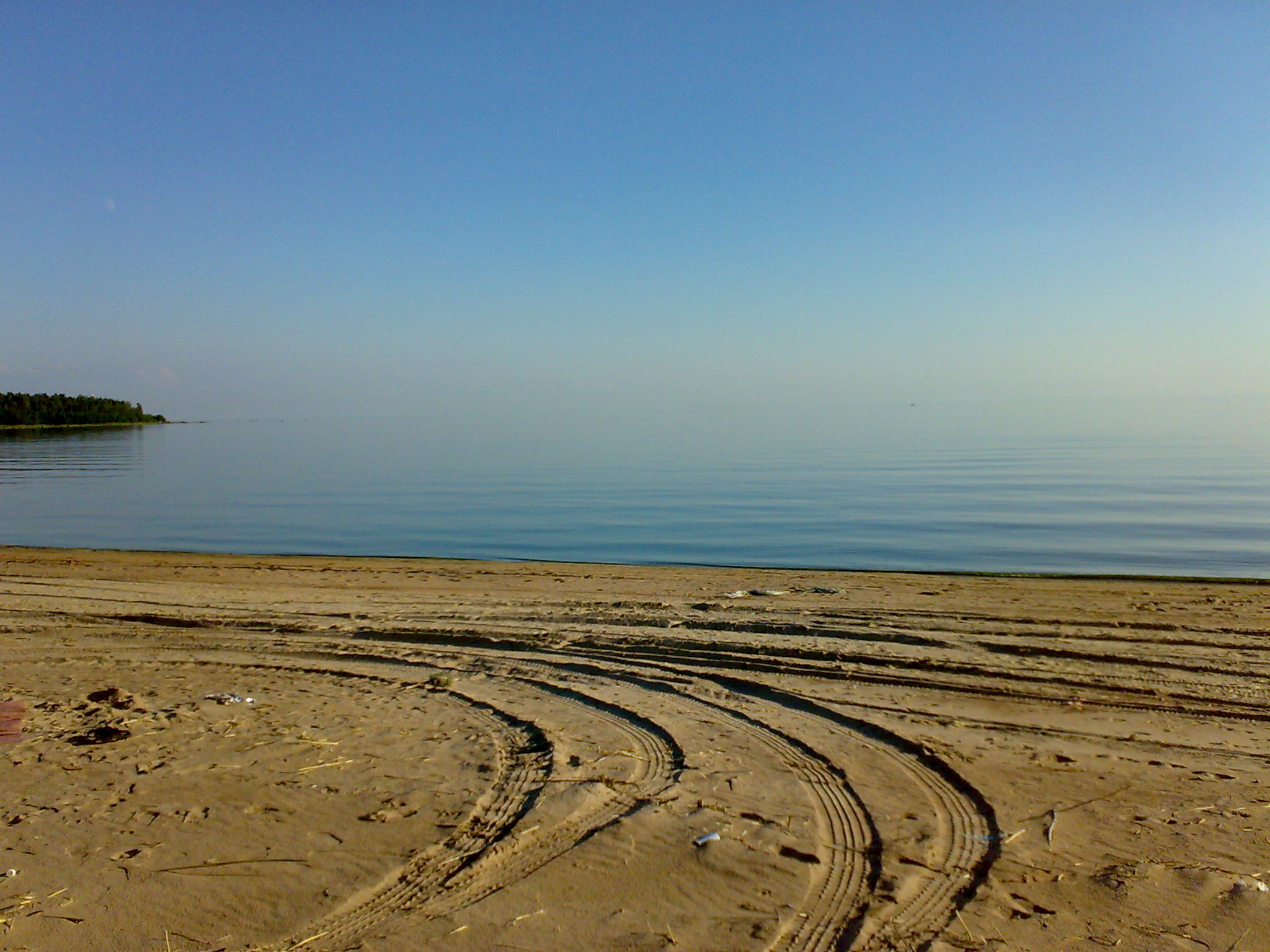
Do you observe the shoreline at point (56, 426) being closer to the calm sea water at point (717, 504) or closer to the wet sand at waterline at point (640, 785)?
the calm sea water at point (717, 504)

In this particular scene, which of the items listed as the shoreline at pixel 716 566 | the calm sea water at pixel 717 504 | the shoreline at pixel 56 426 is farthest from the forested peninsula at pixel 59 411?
the shoreline at pixel 716 566

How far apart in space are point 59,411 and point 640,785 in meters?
132

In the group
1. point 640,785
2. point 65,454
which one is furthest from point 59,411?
point 640,785

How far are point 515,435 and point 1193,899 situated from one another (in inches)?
2589

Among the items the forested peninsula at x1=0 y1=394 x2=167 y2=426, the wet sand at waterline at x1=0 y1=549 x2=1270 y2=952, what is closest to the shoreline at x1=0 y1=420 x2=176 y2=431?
the forested peninsula at x1=0 y1=394 x2=167 y2=426

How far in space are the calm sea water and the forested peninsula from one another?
2770 inches

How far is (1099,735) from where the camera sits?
6332mm

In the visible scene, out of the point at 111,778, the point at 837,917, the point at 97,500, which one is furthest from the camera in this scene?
the point at 97,500

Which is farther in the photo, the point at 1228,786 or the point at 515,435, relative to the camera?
the point at 515,435

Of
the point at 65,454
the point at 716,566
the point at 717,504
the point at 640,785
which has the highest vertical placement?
the point at 65,454

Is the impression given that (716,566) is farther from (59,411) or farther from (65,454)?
(59,411)

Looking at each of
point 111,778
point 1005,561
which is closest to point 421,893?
point 111,778

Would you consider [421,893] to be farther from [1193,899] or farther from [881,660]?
[881,660]

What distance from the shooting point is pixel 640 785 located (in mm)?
5328
